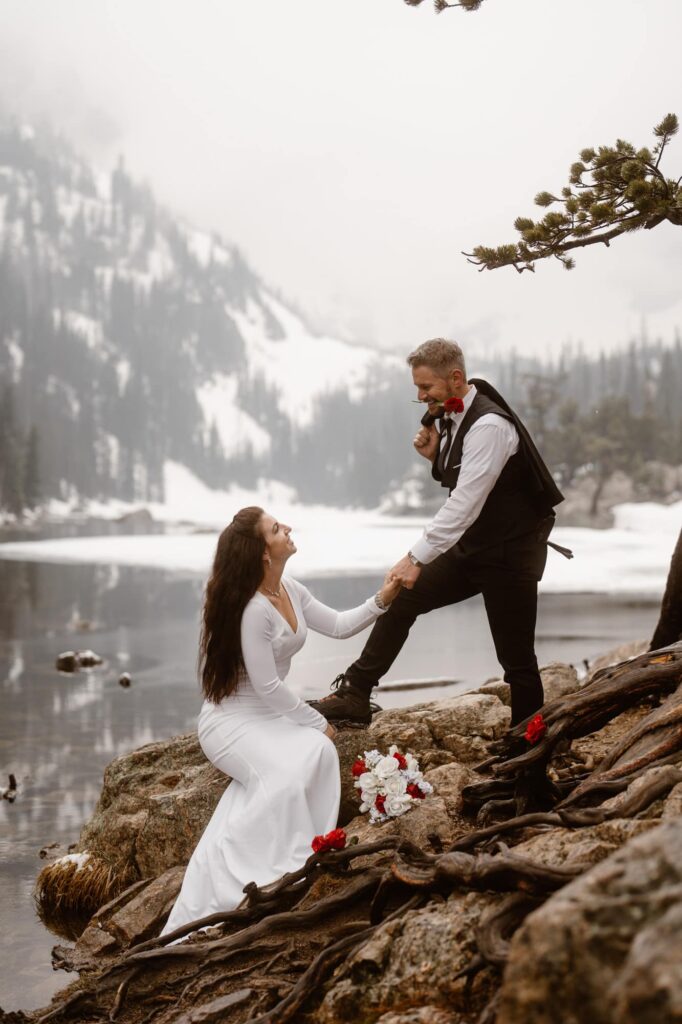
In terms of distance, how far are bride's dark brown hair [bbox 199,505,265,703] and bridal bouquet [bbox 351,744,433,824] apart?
860mm

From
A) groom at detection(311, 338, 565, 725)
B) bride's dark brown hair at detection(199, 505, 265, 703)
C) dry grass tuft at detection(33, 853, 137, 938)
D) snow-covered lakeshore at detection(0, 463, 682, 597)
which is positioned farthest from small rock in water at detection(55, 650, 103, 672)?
snow-covered lakeshore at detection(0, 463, 682, 597)

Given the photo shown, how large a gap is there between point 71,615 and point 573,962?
72.5ft

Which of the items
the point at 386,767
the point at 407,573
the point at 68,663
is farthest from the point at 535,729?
the point at 68,663

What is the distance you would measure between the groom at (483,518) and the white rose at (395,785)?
0.83m

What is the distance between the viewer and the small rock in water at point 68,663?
16.0m

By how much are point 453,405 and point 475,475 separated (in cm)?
42

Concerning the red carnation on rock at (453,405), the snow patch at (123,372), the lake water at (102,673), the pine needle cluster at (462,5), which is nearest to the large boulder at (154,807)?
the lake water at (102,673)

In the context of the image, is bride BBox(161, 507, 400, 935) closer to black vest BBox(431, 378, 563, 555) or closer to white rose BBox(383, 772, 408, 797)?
white rose BBox(383, 772, 408, 797)

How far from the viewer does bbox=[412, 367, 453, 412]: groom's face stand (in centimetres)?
508

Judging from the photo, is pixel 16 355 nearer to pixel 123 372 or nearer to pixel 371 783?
pixel 123 372

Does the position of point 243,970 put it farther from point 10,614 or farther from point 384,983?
point 10,614

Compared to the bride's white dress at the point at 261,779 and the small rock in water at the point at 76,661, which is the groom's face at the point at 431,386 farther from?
the small rock in water at the point at 76,661

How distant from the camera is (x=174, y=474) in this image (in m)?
172

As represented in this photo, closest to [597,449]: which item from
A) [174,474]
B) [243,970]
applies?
[243,970]
